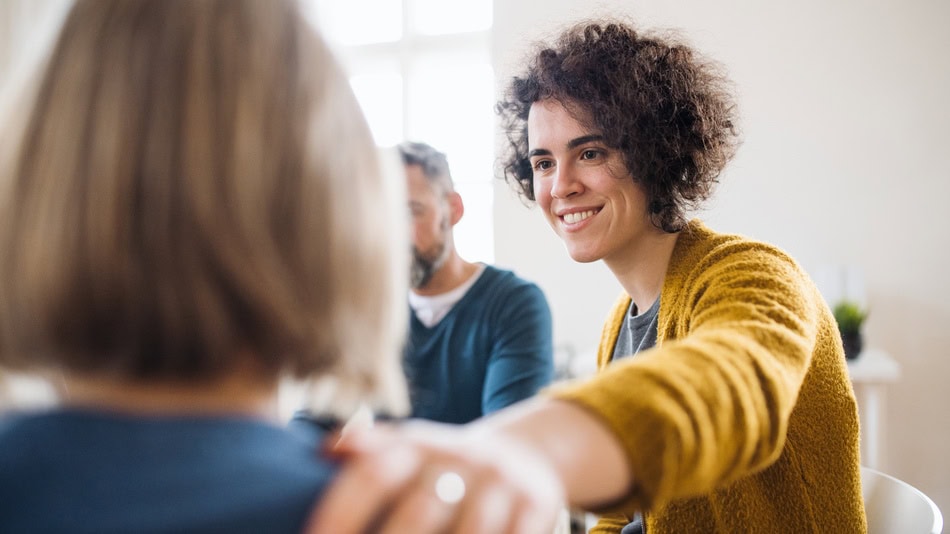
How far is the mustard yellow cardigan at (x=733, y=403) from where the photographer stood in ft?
1.62

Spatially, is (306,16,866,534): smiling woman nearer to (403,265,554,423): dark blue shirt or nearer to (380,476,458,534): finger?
(380,476,458,534): finger

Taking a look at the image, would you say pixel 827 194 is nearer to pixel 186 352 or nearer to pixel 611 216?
pixel 611 216

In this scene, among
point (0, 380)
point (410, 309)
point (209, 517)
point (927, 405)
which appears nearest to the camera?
point (209, 517)

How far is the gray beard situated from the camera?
5.62ft

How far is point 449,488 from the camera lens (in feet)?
1.24

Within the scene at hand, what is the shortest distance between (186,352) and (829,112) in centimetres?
340

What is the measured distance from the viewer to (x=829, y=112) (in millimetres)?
3217

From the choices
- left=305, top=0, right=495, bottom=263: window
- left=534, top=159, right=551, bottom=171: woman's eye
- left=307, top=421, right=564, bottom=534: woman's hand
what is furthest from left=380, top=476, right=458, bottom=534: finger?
left=305, top=0, right=495, bottom=263: window

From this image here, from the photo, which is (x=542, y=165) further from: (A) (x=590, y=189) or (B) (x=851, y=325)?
(B) (x=851, y=325)

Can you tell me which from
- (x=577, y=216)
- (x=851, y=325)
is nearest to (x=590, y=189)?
(x=577, y=216)

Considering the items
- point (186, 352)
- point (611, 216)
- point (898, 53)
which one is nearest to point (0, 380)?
point (186, 352)

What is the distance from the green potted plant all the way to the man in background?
1.68 m

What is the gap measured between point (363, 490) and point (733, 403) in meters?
0.30

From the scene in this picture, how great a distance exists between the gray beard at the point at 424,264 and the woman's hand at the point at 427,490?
1.30 metres
